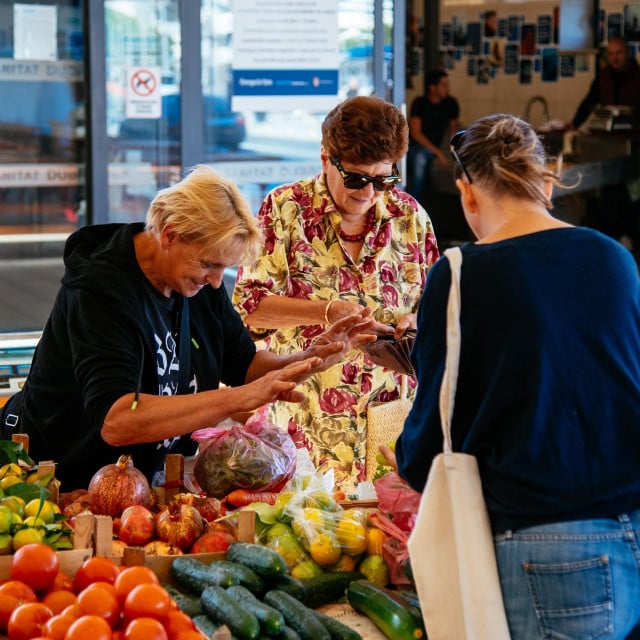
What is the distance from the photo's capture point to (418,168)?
37.9 ft

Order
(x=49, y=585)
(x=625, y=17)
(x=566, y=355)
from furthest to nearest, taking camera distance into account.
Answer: (x=625, y=17), (x=49, y=585), (x=566, y=355)

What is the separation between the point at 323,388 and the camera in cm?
341

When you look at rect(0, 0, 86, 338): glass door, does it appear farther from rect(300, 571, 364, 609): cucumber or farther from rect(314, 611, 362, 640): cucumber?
rect(314, 611, 362, 640): cucumber

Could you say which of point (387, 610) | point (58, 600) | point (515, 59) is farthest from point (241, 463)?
point (515, 59)

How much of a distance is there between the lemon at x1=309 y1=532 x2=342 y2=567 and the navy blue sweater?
22.3 inches

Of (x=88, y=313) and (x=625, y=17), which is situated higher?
(x=625, y=17)

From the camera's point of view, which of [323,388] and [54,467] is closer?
[54,467]

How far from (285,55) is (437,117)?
5648 mm

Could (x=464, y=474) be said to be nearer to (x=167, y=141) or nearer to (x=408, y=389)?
(x=408, y=389)

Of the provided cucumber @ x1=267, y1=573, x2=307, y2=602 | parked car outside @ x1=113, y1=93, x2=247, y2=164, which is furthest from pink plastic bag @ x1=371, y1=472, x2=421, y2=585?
parked car outside @ x1=113, y1=93, x2=247, y2=164

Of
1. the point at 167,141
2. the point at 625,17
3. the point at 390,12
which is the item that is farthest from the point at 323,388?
the point at 625,17

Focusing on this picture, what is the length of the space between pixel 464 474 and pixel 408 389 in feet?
5.14

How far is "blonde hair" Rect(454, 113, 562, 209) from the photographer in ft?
6.73

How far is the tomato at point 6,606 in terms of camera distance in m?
2.02
